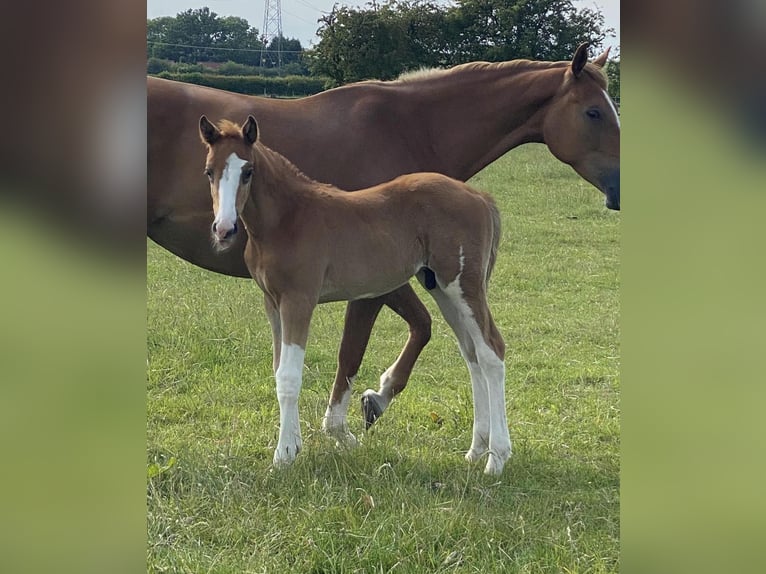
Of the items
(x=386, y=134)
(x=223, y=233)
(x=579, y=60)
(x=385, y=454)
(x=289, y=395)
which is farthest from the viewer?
(x=386, y=134)

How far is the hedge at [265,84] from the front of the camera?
15.0 metres

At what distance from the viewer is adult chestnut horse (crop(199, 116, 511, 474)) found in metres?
3.37

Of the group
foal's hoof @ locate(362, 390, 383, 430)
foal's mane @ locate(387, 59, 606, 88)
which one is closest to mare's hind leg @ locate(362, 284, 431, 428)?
foal's hoof @ locate(362, 390, 383, 430)

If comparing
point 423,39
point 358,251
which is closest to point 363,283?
point 358,251

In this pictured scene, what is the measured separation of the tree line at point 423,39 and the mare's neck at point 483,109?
7488mm

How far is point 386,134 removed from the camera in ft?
13.9

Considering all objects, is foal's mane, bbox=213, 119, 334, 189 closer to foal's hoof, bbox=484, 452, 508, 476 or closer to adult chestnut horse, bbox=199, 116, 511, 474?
adult chestnut horse, bbox=199, 116, 511, 474

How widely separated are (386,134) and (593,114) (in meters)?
1.06

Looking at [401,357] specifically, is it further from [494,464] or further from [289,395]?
[289,395]

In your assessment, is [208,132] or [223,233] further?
[208,132]

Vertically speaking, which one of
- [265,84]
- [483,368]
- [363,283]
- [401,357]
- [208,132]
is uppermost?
[265,84]

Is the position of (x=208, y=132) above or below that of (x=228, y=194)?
above

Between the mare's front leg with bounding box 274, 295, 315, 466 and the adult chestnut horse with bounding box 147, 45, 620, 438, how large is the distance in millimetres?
777
